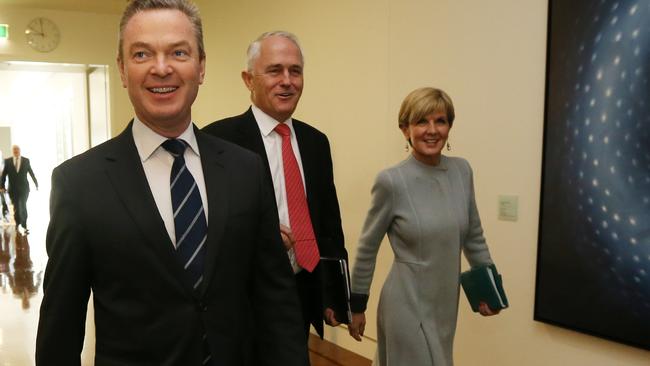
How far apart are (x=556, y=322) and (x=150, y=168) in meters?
2.01

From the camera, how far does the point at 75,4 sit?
259 inches

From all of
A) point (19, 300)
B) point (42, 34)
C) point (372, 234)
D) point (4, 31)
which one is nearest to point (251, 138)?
point (372, 234)

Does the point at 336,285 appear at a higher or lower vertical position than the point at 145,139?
lower

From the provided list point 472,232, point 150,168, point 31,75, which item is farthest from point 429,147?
point 31,75

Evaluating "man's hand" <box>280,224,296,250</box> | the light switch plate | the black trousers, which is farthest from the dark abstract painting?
the black trousers

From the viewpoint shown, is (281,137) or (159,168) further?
(281,137)

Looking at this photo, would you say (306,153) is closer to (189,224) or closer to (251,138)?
(251,138)

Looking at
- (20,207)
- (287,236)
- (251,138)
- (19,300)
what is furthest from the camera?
(20,207)

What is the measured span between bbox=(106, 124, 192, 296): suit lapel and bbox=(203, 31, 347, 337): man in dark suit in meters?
0.86

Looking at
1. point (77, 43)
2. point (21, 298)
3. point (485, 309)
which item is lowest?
point (21, 298)

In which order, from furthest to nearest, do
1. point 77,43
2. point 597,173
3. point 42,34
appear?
1. point 77,43
2. point 42,34
3. point 597,173

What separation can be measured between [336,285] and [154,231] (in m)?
1.05

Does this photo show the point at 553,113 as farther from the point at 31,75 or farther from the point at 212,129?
the point at 31,75

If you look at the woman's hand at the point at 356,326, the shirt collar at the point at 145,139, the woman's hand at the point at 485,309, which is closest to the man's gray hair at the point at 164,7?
the shirt collar at the point at 145,139
